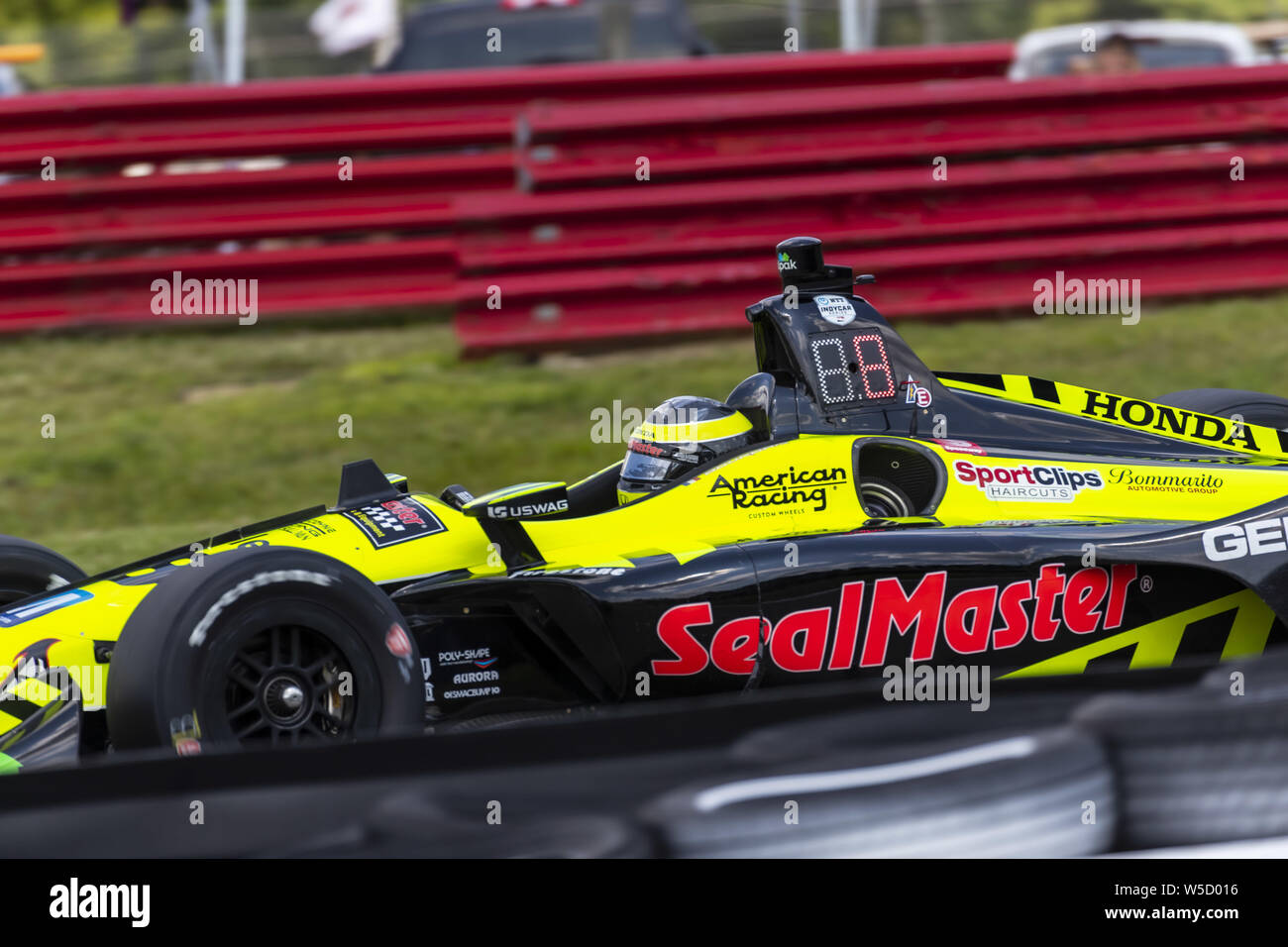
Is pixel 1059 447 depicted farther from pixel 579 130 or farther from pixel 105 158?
pixel 105 158

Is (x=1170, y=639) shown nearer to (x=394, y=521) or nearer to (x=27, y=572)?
(x=394, y=521)

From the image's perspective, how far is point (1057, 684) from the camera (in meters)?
3.21

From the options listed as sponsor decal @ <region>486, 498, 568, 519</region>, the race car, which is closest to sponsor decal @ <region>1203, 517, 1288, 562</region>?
the race car

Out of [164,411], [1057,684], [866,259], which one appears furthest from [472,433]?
[1057,684]

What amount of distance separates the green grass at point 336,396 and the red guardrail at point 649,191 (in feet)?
0.74

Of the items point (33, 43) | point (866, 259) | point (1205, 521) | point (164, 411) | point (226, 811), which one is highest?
point (33, 43)

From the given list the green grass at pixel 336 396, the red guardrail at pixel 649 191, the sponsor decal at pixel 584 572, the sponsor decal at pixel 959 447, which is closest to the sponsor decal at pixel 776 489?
the sponsor decal at pixel 959 447

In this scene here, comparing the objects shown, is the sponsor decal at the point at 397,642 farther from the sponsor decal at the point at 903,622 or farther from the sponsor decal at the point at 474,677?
the sponsor decal at the point at 903,622

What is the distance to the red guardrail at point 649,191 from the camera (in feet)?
28.5

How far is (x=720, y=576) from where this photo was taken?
159 inches

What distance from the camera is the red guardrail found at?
8695 millimetres

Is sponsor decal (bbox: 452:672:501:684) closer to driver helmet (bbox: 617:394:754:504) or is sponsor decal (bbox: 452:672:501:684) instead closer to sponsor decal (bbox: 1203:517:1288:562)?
driver helmet (bbox: 617:394:754:504)
